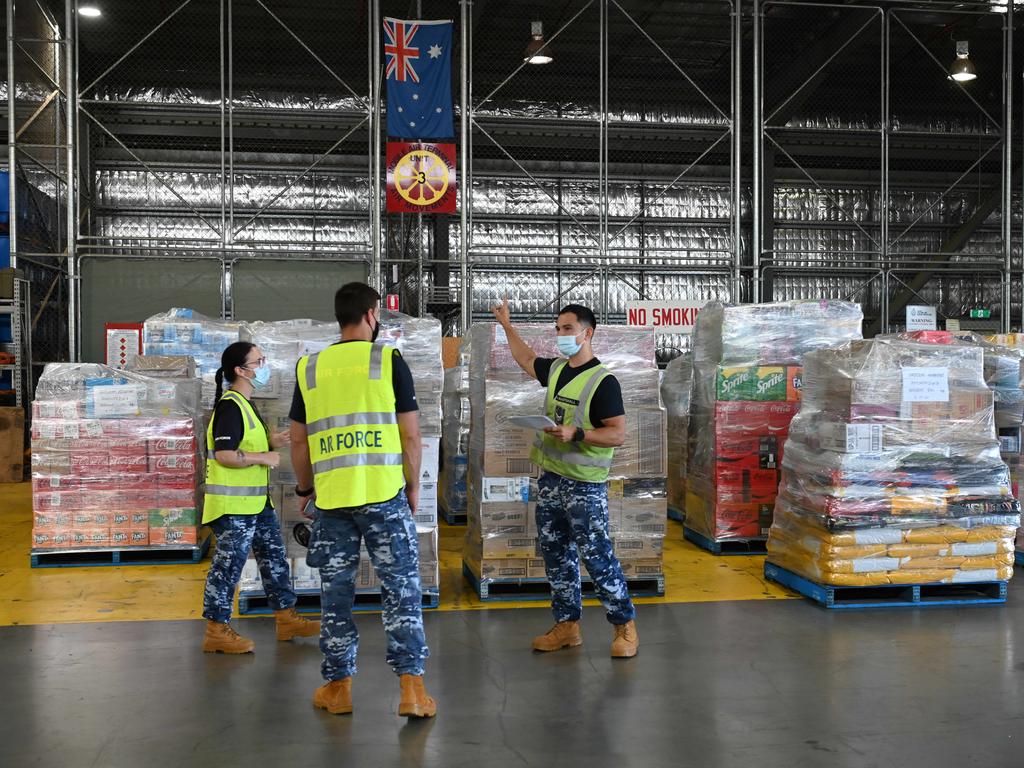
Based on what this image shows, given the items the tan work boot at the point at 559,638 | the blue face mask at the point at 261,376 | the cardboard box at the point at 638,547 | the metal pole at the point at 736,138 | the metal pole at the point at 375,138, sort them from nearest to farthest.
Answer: the tan work boot at the point at 559,638 < the blue face mask at the point at 261,376 < the cardboard box at the point at 638,547 < the metal pole at the point at 375,138 < the metal pole at the point at 736,138

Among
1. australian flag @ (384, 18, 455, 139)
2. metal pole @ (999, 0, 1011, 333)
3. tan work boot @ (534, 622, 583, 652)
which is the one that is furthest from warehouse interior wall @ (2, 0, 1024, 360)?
tan work boot @ (534, 622, 583, 652)

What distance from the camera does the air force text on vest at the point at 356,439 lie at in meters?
4.34

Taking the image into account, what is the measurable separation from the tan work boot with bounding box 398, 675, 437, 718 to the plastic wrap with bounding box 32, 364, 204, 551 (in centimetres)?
418

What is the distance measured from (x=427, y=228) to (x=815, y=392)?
36.6 ft

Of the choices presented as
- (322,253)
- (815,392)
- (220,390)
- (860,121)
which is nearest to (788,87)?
(860,121)

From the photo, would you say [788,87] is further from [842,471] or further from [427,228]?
[842,471]

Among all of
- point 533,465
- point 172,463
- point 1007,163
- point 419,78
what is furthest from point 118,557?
point 1007,163

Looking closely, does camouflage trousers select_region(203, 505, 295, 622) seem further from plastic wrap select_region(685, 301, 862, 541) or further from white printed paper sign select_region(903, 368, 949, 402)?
white printed paper sign select_region(903, 368, 949, 402)

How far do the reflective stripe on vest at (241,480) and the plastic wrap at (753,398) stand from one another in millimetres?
4258

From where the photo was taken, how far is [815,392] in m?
7.20

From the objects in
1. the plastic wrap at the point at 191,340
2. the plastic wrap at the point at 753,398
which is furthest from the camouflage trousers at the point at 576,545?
the plastic wrap at the point at 191,340

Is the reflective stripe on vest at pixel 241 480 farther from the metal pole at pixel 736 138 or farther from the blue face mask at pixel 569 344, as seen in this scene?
the metal pole at pixel 736 138

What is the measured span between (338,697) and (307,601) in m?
1.96

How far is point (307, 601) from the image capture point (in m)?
6.52
